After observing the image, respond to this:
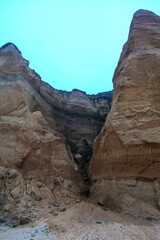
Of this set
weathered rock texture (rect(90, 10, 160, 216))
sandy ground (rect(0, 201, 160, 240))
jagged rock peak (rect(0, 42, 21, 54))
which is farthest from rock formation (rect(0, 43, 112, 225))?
weathered rock texture (rect(90, 10, 160, 216))

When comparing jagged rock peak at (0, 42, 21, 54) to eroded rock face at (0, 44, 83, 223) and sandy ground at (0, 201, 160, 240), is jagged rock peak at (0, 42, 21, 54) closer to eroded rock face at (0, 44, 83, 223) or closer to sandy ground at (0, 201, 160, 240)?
eroded rock face at (0, 44, 83, 223)

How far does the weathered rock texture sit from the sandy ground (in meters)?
1.59

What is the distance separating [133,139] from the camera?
41.3ft

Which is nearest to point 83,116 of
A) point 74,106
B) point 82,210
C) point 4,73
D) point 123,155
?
point 74,106

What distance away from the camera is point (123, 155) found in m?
12.9

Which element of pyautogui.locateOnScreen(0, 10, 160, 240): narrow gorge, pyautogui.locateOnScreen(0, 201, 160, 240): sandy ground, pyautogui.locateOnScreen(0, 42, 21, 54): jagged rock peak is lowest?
pyautogui.locateOnScreen(0, 201, 160, 240): sandy ground

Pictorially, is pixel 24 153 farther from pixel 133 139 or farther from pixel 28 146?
pixel 133 139

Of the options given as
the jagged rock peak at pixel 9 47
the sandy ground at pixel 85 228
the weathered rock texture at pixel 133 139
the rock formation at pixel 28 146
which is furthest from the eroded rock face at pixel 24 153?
the weathered rock texture at pixel 133 139

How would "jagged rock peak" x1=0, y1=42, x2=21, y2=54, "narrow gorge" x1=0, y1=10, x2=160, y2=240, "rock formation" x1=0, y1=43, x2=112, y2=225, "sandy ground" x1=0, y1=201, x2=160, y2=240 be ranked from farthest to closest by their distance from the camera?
"jagged rock peak" x1=0, y1=42, x2=21, y2=54 → "rock formation" x1=0, y1=43, x2=112, y2=225 → "narrow gorge" x1=0, y1=10, x2=160, y2=240 → "sandy ground" x1=0, y1=201, x2=160, y2=240

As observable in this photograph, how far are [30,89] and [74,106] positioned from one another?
25.2ft

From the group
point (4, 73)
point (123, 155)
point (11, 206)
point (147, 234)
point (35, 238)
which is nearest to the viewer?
point (35, 238)

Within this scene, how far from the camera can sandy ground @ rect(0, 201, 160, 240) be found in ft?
26.5

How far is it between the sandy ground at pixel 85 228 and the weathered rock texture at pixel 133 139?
159cm

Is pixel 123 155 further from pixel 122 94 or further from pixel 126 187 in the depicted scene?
pixel 122 94
